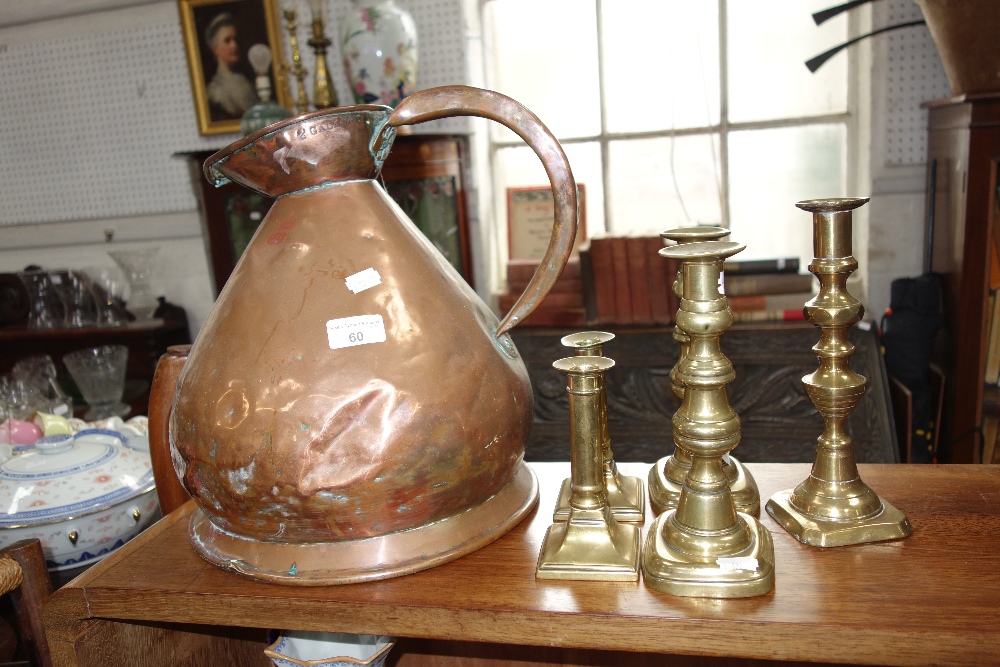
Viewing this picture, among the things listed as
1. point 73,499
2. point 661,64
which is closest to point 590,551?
point 73,499

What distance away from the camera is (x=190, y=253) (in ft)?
10.5

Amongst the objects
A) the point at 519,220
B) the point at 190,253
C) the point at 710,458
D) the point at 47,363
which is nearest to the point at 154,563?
the point at 710,458

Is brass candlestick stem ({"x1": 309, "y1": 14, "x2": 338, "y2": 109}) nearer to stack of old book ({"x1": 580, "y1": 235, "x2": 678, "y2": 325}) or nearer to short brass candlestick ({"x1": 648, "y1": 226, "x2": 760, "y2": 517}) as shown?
stack of old book ({"x1": 580, "y1": 235, "x2": 678, "y2": 325})

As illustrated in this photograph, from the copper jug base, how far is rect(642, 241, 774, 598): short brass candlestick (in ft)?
0.52

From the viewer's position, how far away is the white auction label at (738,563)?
609 millimetres

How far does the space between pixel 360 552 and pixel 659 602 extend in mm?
257

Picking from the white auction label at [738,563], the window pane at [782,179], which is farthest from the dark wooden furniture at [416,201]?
the white auction label at [738,563]

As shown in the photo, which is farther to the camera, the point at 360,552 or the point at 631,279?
the point at 631,279

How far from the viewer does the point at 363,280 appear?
679 mm

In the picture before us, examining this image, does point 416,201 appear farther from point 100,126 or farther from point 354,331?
point 354,331

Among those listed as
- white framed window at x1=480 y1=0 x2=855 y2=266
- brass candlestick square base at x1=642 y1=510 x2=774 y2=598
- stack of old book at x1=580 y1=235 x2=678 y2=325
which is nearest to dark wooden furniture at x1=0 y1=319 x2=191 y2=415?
white framed window at x1=480 y1=0 x2=855 y2=266

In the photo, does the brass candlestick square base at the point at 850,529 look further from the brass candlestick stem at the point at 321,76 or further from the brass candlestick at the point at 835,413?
the brass candlestick stem at the point at 321,76

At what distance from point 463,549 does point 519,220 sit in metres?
2.40

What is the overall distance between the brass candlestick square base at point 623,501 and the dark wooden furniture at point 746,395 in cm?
153
